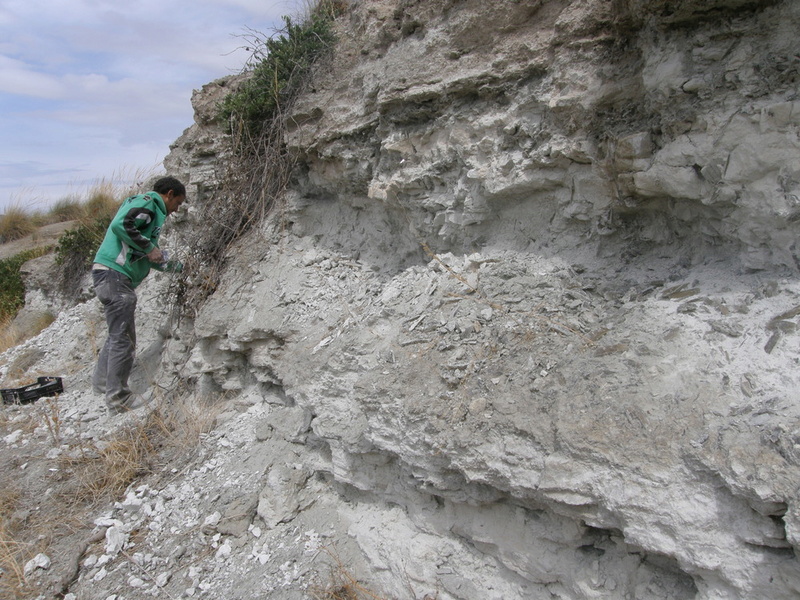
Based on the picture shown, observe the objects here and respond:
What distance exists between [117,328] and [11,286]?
5.87m

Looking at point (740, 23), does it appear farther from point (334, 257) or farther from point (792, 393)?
point (334, 257)

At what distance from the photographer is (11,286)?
28.9 feet

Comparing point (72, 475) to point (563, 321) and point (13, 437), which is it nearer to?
point (13, 437)

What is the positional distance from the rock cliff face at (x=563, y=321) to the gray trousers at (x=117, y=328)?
1.49m

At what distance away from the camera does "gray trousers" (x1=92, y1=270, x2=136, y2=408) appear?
4656 millimetres

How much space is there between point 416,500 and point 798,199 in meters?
2.30

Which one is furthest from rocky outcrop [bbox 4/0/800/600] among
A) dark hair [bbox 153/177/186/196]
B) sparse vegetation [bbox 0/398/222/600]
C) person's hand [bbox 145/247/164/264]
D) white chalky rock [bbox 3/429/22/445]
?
white chalky rock [bbox 3/429/22/445]

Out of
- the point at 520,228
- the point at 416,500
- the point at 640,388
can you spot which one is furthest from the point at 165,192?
the point at 640,388

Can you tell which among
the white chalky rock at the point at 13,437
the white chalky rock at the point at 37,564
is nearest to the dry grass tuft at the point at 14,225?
the white chalky rock at the point at 13,437

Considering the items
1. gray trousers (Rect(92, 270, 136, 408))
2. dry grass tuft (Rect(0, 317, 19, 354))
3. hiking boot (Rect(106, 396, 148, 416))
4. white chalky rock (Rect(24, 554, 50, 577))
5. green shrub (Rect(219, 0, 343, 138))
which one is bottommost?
white chalky rock (Rect(24, 554, 50, 577))

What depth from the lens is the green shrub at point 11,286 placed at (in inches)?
339

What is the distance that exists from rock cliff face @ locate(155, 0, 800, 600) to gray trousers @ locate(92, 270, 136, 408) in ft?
4.88

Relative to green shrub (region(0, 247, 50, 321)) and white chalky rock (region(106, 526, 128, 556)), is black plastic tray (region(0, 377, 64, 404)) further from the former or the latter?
green shrub (region(0, 247, 50, 321))

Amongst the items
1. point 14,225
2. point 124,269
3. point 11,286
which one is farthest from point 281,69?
point 14,225
